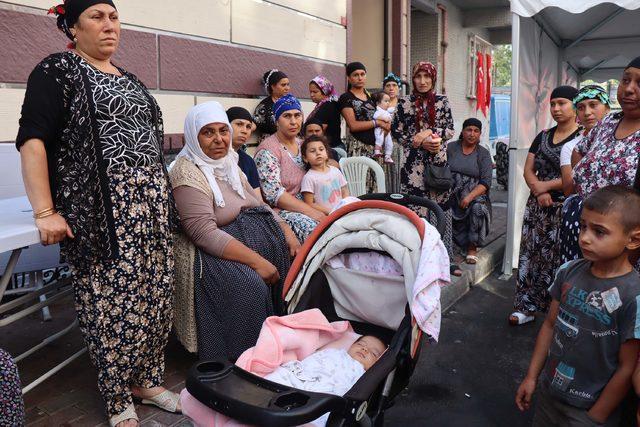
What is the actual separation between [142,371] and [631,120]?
284 centimetres

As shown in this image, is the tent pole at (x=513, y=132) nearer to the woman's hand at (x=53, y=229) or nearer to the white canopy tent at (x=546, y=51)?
the white canopy tent at (x=546, y=51)

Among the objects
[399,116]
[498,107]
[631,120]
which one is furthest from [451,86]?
[631,120]

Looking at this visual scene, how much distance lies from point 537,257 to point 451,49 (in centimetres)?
976

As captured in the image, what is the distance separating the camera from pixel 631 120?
2.71m

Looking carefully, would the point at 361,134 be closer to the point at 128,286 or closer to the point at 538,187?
the point at 538,187

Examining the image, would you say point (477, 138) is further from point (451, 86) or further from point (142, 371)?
point (451, 86)

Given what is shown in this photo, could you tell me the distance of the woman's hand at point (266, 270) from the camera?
3.24 metres

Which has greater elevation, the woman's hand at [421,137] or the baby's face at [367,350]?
the woman's hand at [421,137]

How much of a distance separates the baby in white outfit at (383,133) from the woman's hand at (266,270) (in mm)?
3089

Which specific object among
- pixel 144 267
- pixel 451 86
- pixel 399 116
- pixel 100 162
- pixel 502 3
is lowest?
pixel 144 267

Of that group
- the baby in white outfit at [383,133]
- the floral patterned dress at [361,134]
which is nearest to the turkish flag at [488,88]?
the baby in white outfit at [383,133]

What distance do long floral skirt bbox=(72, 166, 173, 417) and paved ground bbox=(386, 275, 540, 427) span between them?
4.80ft

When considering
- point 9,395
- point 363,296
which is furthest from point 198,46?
point 9,395

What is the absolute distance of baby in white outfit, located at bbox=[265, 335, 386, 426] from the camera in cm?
224
